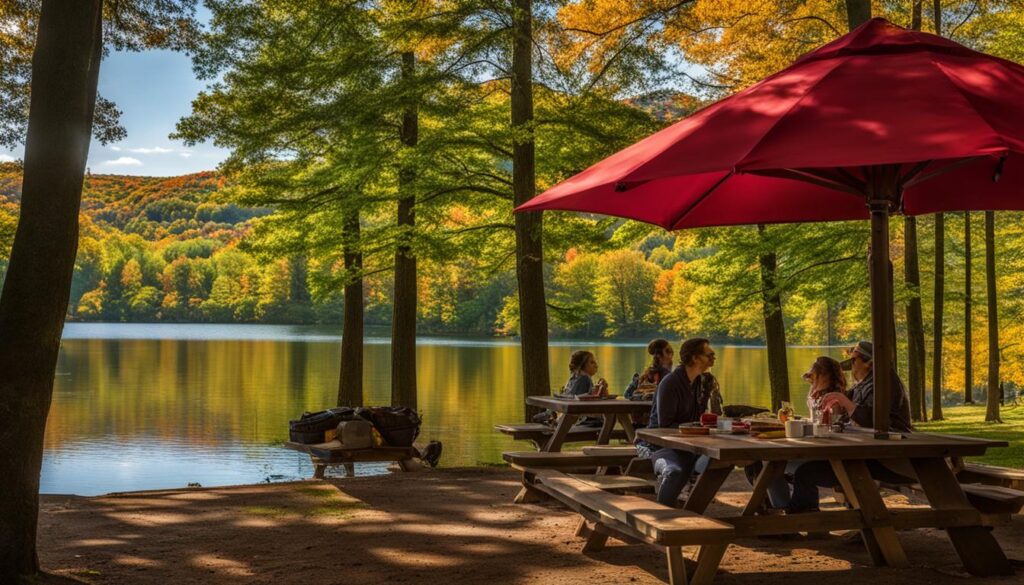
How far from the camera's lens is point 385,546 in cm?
632

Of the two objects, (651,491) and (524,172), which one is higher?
(524,172)

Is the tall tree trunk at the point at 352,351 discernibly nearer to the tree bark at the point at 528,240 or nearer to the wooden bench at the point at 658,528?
the tree bark at the point at 528,240

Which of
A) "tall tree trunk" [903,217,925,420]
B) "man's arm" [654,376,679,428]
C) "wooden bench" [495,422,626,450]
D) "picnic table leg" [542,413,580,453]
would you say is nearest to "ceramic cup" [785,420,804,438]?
"man's arm" [654,376,679,428]

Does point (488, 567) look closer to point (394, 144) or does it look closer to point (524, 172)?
point (524, 172)

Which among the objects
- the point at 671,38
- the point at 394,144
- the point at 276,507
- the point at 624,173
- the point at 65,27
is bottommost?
the point at 276,507

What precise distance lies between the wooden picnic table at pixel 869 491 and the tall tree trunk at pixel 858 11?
23.4ft

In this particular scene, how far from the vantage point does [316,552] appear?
617 centimetres

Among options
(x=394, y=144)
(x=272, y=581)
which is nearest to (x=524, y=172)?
(x=394, y=144)

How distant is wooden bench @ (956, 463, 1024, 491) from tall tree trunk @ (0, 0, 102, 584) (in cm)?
561

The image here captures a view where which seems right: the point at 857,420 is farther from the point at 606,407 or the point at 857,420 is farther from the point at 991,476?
the point at 606,407

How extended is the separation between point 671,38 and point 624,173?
9.11m

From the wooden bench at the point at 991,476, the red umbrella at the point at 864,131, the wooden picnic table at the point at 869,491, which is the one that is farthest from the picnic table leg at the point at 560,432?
the wooden picnic table at the point at 869,491

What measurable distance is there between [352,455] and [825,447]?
19.9 ft

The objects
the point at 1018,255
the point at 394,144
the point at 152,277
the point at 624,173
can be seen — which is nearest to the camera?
the point at 624,173
